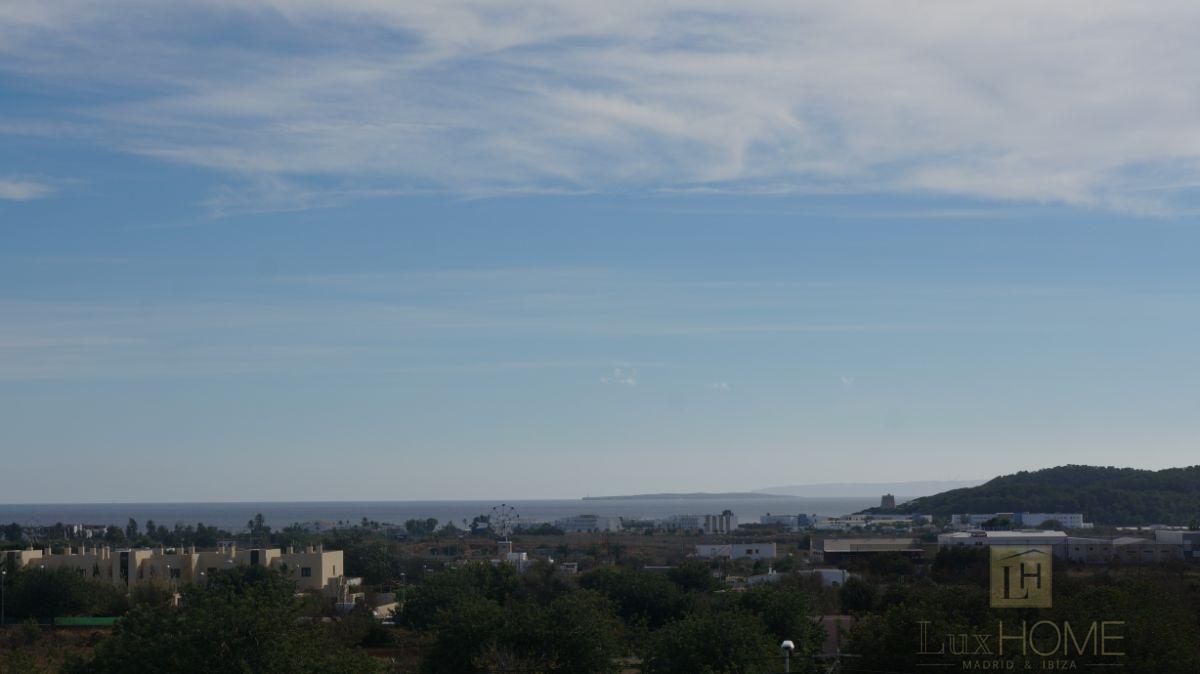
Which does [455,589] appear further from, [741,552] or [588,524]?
[588,524]

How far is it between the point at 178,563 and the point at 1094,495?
9308cm

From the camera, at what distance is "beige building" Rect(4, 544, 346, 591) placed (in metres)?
54.6

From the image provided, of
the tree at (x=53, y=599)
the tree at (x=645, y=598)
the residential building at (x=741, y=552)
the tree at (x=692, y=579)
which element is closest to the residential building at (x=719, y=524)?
the residential building at (x=741, y=552)

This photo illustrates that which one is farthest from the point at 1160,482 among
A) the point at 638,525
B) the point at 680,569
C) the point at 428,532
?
the point at 680,569

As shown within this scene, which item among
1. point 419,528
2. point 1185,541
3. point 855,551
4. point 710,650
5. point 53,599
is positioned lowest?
point 419,528

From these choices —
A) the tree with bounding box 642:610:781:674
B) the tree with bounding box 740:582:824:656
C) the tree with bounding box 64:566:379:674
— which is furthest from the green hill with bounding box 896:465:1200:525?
the tree with bounding box 64:566:379:674

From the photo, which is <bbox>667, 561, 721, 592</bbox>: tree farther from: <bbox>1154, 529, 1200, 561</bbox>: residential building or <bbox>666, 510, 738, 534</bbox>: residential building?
<bbox>666, 510, 738, 534</bbox>: residential building

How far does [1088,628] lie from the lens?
2170 cm

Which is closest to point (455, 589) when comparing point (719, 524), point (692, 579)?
point (692, 579)

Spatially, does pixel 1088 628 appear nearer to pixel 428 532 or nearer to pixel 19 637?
pixel 19 637

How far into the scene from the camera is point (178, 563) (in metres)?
55.5

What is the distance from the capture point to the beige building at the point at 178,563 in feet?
179

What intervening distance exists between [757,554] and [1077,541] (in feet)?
66.7

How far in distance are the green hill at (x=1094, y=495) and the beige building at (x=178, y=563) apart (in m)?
75.6
